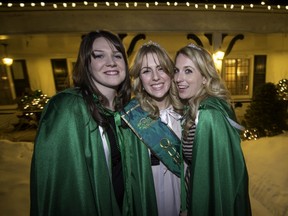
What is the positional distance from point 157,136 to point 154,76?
1.97 feet

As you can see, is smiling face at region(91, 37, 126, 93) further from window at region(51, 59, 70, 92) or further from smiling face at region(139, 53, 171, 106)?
window at region(51, 59, 70, 92)

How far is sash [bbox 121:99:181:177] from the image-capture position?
6.66ft

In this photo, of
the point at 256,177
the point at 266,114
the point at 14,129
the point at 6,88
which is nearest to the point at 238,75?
the point at 266,114

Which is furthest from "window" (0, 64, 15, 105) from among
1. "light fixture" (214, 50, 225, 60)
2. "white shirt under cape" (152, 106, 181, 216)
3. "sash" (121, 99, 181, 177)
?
"white shirt under cape" (152, 106, 181, 216)

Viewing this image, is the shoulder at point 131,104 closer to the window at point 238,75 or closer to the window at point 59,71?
the window at point 59,71

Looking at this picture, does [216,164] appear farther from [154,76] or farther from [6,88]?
[6,88]

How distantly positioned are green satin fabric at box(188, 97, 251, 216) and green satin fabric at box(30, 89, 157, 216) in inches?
28.7

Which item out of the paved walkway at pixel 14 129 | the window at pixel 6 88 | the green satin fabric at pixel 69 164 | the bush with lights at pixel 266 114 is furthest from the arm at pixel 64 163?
the window at pixel 6 88

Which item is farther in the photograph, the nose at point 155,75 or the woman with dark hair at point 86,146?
the nose at point 155,75

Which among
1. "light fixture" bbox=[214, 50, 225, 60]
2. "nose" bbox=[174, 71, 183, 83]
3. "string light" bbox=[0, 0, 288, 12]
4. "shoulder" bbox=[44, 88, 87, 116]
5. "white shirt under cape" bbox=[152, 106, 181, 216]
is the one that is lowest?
"white shirt under cape" bbox=[152, 106, 181, 216]

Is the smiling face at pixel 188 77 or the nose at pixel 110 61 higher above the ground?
the nose at pixel 110 61

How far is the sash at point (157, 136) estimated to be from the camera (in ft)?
6.66

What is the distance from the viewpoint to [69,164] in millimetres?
1431

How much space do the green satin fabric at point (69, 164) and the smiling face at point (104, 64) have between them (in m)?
0.25
